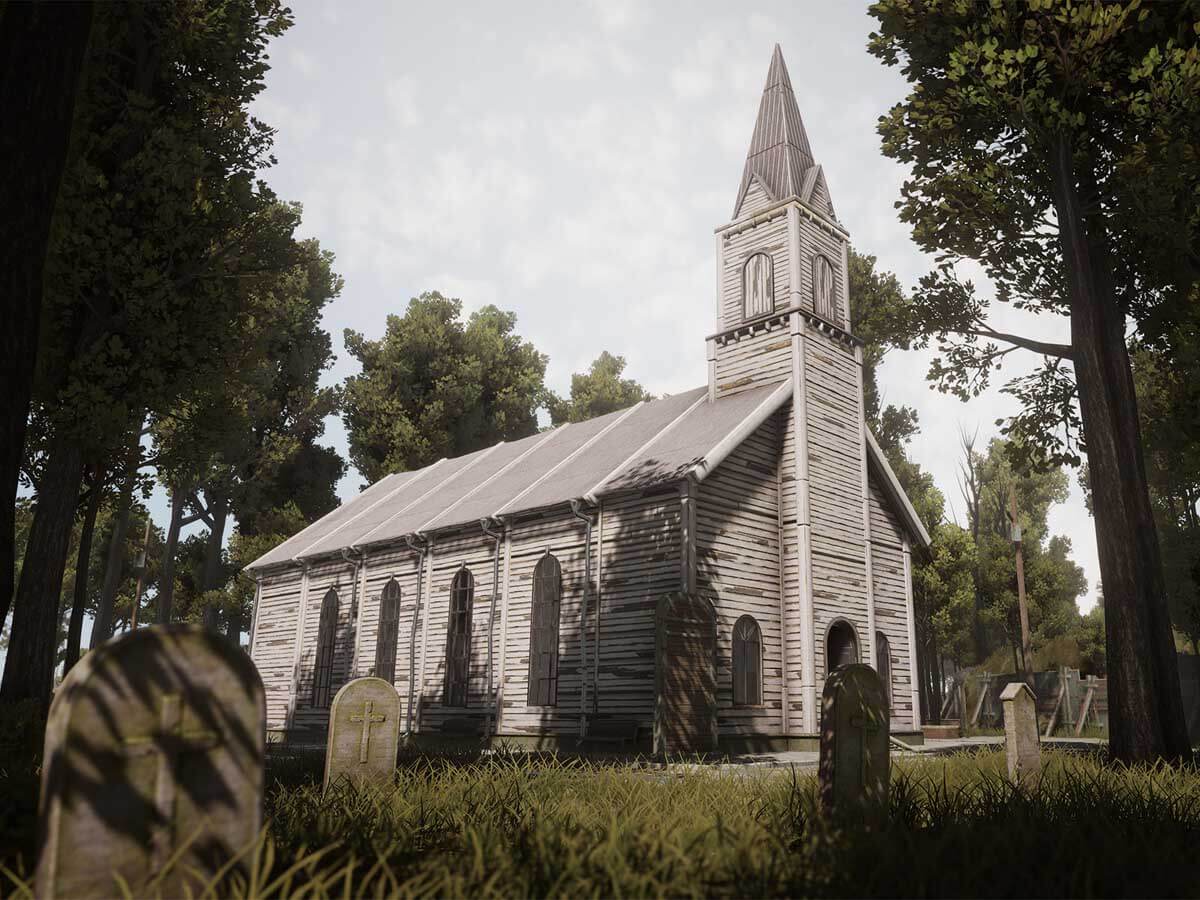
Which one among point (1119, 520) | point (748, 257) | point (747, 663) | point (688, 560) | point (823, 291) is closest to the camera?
point (1119, 520)

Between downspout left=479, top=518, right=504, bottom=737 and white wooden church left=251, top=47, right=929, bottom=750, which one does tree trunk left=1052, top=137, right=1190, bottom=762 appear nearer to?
white wooden church left=251, top=47, right=929, bottom=750

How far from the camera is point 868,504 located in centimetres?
2508

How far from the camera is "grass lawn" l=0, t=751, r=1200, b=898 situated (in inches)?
180

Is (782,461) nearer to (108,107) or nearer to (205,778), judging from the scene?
(108,107)

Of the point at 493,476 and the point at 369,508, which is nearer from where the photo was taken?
the point at 493,476

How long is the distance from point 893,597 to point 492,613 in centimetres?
1118

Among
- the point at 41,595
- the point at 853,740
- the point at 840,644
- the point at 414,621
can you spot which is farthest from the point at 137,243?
the point at 840,644

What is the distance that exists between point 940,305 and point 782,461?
6774 mm

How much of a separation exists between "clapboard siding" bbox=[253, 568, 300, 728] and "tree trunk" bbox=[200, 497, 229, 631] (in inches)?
383

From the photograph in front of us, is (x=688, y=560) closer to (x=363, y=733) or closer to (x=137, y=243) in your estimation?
(x=363, y=733)

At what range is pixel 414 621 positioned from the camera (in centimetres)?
2605

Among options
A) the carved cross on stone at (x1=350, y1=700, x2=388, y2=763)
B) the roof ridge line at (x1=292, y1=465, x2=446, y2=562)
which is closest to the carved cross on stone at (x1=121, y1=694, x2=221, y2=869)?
the carved cross on stone at (x1=350, y1=700, x2=388, y2=763)

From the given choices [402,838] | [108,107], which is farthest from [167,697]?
[108,107]

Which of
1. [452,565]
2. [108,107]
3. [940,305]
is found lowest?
[452,565]
